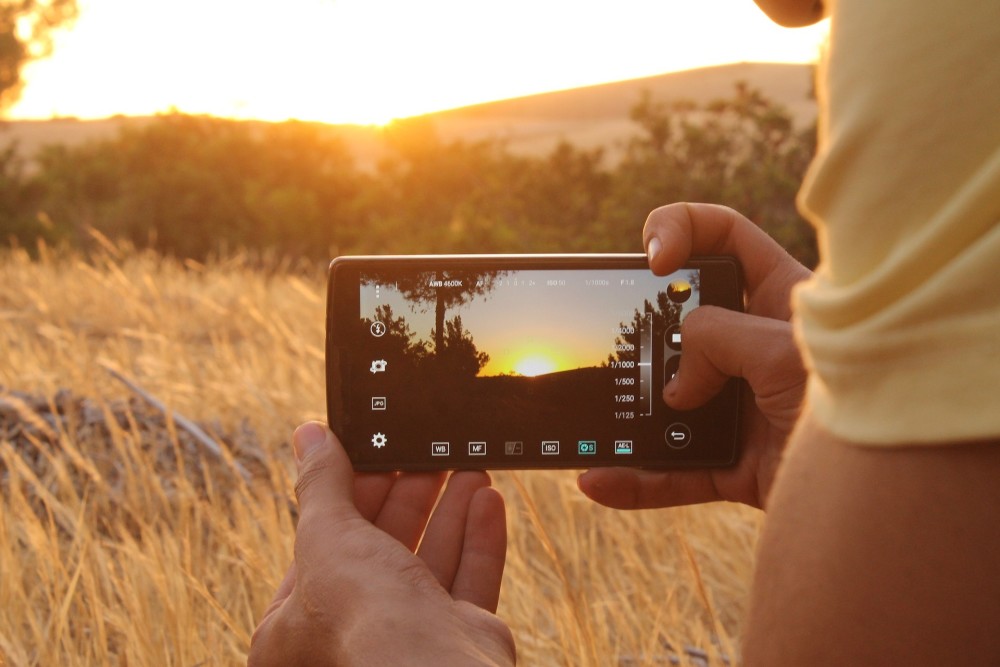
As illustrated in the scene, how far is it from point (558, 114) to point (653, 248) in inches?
2180

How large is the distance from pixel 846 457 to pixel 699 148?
27.7 feet

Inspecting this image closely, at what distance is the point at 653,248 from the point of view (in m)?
1.44

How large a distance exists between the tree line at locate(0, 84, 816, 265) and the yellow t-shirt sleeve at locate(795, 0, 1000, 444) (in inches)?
366

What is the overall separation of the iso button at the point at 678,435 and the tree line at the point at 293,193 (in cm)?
837

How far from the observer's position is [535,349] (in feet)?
4.83

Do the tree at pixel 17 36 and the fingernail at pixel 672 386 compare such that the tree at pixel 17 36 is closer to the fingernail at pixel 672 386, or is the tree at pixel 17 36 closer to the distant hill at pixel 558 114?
the fingernail at pixel 672 386

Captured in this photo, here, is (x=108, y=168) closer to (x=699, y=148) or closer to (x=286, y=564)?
(x=699, y=148)

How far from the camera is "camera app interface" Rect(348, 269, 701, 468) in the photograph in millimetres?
1459

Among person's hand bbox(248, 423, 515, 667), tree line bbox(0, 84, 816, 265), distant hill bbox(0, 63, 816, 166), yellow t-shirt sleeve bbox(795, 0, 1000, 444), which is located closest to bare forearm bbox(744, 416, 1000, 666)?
yellow t-shirt sleeve bbox(795, 0, 1000, 444)

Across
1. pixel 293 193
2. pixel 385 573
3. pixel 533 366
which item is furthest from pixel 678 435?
pixel 293 193

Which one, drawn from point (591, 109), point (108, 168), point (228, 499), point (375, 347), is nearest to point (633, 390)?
point (375, 347)

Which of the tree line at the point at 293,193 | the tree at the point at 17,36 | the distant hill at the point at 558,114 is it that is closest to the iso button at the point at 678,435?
the tree line at the point at 293,193

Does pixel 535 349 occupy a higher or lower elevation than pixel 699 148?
lower

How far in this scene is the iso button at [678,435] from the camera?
1.50m
